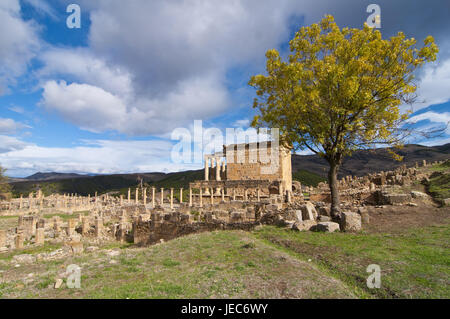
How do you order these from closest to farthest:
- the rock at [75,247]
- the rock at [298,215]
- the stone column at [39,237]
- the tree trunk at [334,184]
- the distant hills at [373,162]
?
1. the tree trunk at [334,184]
2. the rock at [298,215]
3. the rock at [75,247]
4. the stone column at [39,237]
5. the distant hills at [373,162]

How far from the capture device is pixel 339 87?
10.9 metres

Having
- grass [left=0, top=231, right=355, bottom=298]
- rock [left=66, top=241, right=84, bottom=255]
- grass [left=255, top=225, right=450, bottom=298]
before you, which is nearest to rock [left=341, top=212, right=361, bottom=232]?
grass [left=255, top=225, right=450, bottom=298]

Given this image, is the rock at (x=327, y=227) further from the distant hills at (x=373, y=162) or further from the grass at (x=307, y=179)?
the distant hills at (x=373, y=162)

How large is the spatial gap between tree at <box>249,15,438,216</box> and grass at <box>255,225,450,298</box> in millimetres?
3700

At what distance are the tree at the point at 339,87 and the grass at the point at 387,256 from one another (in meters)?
3.70

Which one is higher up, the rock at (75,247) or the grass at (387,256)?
the grass at (387,256)

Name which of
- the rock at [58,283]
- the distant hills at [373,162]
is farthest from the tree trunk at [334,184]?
the distant hills at [373,162]

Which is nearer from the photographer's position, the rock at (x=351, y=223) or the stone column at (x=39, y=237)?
the rock at (x=351, y=223)

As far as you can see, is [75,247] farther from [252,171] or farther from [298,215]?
[252,171]

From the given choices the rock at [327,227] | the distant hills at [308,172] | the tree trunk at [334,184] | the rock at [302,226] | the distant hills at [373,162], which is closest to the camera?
the rock at [327,227]

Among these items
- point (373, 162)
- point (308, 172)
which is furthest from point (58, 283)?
point (373, 162)

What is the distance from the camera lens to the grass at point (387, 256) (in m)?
4.91

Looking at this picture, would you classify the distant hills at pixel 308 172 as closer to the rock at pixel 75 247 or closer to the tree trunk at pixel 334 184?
the tree trunk at pixel 334 184

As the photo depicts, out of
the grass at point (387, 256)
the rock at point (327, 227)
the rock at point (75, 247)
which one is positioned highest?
the rock at point (327, 227)
